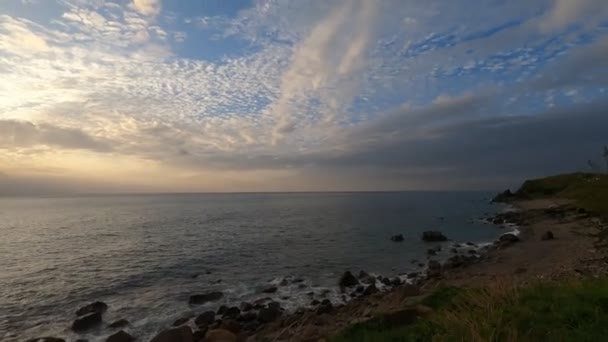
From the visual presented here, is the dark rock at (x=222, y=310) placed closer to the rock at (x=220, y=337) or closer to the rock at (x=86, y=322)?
the rock at (x=220, y=337)

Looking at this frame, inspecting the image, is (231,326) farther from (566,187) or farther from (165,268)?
(566,187)

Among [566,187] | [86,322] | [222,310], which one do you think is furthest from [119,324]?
[566,187]

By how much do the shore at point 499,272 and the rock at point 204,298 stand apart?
278 inches

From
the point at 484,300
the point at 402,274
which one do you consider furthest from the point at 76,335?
the point at 402,274

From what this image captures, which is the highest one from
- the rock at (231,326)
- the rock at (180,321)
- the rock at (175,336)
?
the rock at (175,336)

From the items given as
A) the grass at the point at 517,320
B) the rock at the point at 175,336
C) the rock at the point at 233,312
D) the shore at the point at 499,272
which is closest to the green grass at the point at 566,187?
the shore at the point at 499,272

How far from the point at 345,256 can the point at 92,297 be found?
2359cm

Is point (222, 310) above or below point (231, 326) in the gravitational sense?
below

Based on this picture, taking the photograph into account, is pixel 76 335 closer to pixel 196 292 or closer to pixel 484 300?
pixel 196 292

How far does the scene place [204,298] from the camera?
24.7m

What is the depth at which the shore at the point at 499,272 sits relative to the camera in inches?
615

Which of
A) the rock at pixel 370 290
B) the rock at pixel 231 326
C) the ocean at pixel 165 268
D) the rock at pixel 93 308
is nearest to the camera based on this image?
the rock at pixel 231 326

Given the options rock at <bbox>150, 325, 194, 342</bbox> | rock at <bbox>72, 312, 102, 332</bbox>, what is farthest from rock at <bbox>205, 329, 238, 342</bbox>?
rock at <bbox>72, 312, 102, 332</bbox>

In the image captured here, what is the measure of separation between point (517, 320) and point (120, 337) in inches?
691
